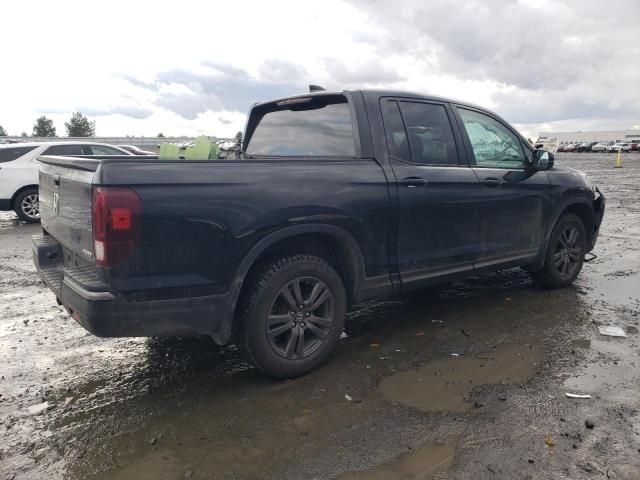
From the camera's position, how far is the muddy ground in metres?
2.65

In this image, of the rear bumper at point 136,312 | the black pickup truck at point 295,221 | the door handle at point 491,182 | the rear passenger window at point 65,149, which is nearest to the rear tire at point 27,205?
the rear passenger window at point 65,149

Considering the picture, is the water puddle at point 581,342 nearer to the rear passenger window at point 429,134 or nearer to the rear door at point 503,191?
the rear door at point 503,191

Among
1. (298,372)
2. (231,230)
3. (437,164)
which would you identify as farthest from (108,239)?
(437,164)

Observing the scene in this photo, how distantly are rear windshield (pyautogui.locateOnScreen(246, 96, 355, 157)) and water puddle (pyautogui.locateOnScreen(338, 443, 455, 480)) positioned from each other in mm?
2111

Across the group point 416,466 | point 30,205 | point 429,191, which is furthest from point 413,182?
point 30,205

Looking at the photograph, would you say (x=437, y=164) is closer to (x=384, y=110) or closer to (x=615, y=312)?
(x=384, y=110)

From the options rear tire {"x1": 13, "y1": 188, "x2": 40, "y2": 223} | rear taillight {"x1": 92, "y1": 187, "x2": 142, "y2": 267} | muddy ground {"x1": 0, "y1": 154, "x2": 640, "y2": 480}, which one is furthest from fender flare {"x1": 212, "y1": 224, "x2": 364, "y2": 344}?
rear tire {"x1": 13, "y1": 188, "x2": 40, "y2": 223}

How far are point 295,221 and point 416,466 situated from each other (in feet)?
5.22

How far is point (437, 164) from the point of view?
428 centimetres

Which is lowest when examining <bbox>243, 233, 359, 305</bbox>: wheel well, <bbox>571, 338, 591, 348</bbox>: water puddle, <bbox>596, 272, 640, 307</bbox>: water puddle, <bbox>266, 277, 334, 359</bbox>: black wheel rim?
<bbox>571, 338, 591, 348</bbox>: water puddle

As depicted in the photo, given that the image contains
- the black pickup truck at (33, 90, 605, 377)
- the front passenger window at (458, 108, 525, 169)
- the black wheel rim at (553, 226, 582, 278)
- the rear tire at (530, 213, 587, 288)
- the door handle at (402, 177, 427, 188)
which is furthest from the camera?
the black wheel rim at (553, 226, 582, 278)

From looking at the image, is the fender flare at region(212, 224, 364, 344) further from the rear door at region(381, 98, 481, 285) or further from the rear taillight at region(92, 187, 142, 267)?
the rear door at region(381, 98, 481, 285)

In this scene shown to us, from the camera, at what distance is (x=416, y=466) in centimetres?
262

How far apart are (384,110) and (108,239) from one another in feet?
7.45
